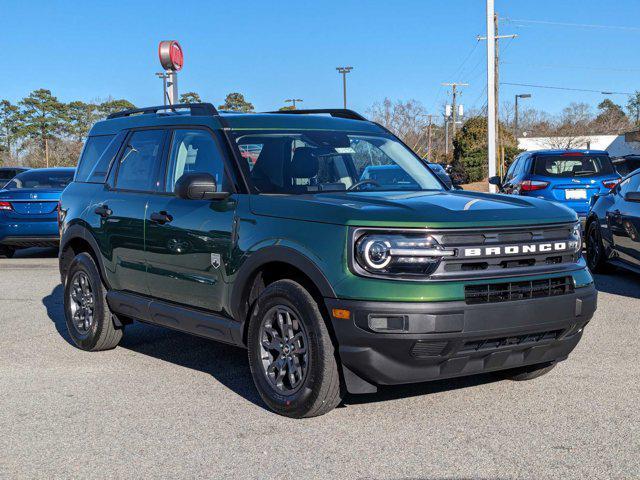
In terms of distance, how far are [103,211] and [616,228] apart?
640cm

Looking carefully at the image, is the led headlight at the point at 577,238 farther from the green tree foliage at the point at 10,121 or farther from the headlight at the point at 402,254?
the green tree foliage at the point at 10,121

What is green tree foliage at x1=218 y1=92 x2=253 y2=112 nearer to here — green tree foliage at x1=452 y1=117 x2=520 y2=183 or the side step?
green tree foliage at x1=452 y1=117 x2=520 y2=183

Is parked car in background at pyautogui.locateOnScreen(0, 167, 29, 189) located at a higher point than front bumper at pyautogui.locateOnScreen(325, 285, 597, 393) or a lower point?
higher

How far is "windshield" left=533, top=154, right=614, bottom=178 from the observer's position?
14.1 m

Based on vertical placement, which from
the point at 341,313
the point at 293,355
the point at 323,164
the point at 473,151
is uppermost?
the point at 473,151

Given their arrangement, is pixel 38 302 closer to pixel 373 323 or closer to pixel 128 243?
pixel 128 243

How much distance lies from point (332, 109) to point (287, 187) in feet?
5.28

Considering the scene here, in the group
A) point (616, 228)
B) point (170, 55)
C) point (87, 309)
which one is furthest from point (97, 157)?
point (170, 55)

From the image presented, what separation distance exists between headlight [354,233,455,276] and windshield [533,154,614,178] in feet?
33.0

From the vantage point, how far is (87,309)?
7.21 meters

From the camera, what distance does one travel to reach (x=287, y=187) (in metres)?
5.66

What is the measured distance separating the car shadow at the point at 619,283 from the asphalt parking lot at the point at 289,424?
284 cm

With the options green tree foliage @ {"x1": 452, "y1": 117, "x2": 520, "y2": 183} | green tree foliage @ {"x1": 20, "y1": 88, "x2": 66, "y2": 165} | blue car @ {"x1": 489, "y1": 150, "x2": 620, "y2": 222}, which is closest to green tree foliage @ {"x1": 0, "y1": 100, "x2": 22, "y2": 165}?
green tree foliage @ {"x1": 20, "y1": 88, "x2": 66, "y2": 165}

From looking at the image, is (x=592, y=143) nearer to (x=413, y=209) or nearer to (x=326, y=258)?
(x=413, y=209)
